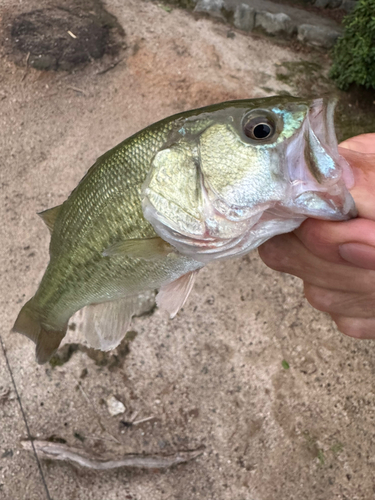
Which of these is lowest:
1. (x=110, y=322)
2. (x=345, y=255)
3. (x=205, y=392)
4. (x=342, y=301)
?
(x=205, y=392)

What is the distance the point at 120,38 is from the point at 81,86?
0.63 m

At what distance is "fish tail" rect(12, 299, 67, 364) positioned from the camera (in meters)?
1.58

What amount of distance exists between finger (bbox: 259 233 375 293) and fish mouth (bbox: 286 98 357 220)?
0.22 meters

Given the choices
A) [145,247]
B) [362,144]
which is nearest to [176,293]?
[145,247]

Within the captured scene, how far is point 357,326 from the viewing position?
4.22 feet

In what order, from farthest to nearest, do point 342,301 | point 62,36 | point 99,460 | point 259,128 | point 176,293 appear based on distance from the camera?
1. point 62,36
2. point 99,460
3. point 176,293
4. point 342,301
5. point 259,128

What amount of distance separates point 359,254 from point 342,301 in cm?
34

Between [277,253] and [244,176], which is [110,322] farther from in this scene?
[244,176]

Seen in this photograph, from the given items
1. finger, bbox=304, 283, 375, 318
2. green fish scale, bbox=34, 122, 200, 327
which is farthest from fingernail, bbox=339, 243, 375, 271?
green fish scale, bbox=34, 122, 200, 327

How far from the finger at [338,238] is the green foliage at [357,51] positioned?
2732 mm

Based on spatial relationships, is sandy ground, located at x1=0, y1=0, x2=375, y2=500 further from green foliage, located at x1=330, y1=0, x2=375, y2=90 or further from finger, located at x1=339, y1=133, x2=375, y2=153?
green foliage, located at x1=330, y1=0, x2=375, y2=90

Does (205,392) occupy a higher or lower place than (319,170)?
lower

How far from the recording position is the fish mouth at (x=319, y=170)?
2.78 feet

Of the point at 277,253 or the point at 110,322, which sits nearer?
the point at 277,253
